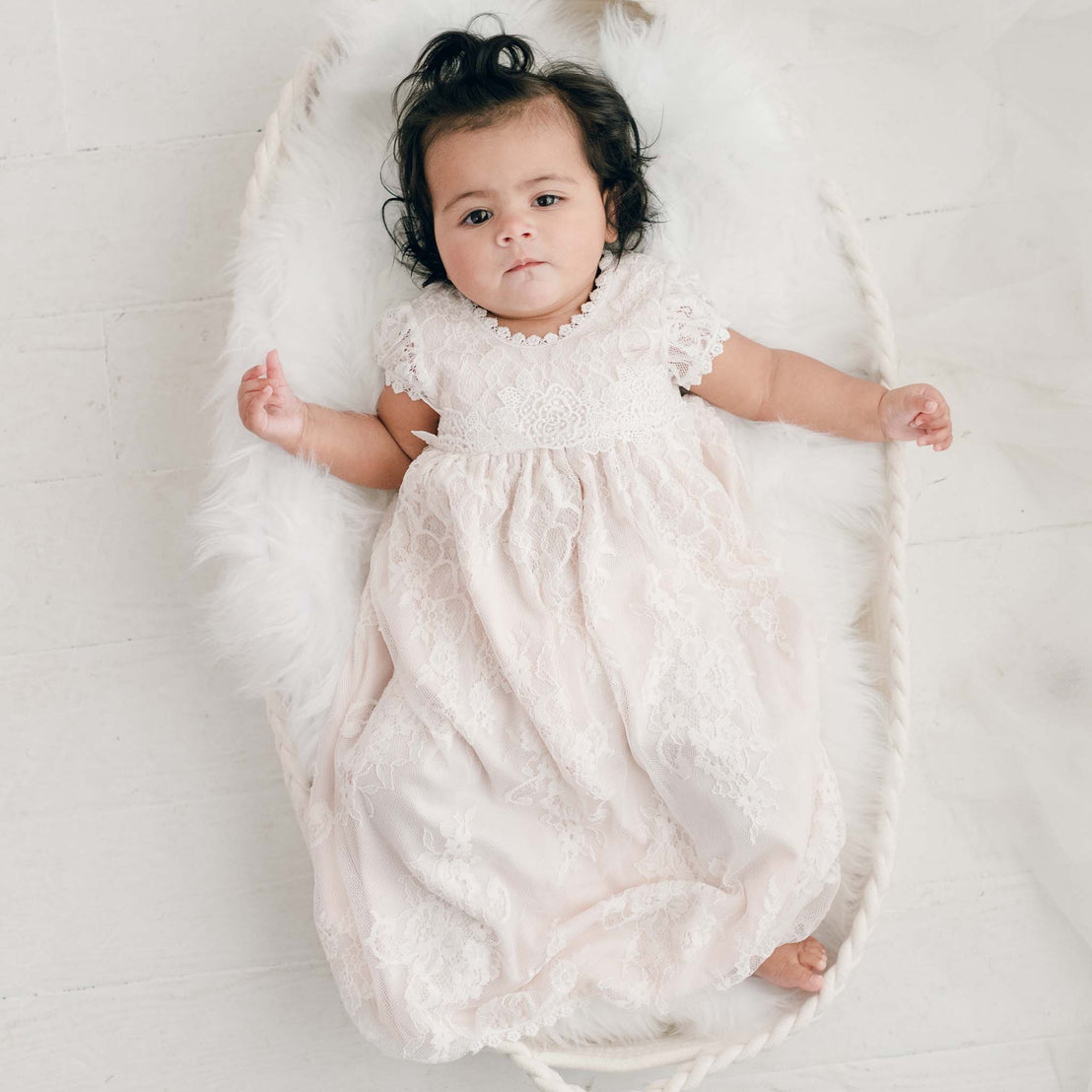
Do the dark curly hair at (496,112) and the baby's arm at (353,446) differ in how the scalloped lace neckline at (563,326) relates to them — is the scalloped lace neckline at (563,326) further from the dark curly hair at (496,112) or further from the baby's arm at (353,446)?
the baby's arm at (353,446)

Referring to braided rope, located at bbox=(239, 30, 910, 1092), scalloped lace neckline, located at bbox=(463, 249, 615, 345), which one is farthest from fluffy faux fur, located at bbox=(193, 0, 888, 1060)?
scalloped lace neckline, located at bbox=(463, 249, 615, 345)

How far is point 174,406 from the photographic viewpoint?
1536mm

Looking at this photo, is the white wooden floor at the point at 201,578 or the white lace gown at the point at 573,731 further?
the white wooden floor at the point at 201,578

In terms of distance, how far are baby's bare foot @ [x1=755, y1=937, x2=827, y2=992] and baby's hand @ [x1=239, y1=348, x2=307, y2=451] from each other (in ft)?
2.93

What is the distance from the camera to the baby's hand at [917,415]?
4.22 feet

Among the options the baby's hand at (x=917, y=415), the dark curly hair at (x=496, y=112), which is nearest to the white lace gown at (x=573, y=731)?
the dark curly hair at (x=496, y=112)

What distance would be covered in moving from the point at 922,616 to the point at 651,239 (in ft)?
2.15

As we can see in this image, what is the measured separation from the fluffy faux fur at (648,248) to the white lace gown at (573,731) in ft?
0.30

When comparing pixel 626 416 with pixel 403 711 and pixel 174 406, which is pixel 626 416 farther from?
pixel 174 406

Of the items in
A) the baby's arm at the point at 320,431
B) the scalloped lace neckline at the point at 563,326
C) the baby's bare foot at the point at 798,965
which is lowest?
the baby's bare foot at the point at 798,965

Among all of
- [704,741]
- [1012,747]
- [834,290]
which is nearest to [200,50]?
[834,290]

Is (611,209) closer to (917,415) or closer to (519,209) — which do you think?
(519,209)

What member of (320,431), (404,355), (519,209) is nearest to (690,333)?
(519,209)

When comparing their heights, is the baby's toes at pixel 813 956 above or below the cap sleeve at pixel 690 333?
below
